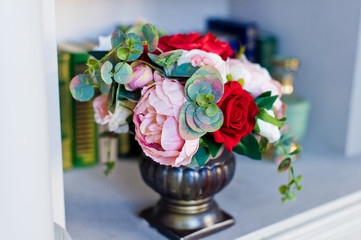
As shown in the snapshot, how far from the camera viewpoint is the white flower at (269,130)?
653 mm

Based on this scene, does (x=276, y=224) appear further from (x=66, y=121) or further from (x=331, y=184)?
(x=66, y=121)

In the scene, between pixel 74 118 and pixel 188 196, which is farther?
pixel 74 118

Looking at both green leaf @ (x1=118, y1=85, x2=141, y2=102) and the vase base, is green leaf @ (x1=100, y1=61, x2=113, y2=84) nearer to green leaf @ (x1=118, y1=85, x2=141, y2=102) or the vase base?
green leaf @ (x1=118, y1=85, x2=141, y2=102)

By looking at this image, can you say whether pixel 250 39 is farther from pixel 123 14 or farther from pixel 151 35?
pixel 151 35

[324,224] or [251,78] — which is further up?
[251,78]

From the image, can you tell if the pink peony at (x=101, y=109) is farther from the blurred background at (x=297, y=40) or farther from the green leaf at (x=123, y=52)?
the blurred background at (x=297, y=40)

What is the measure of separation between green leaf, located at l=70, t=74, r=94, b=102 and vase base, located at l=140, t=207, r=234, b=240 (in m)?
0.23

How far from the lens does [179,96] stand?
0.60m

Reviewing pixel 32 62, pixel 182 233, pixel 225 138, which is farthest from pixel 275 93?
pixel 32 62

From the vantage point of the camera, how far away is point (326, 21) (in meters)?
1.03

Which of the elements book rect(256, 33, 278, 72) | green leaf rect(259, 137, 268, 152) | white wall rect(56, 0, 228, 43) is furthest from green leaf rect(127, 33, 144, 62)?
book rect(256, 33, 278, 72)

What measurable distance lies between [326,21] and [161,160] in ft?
1.89

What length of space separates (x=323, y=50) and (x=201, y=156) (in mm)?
524

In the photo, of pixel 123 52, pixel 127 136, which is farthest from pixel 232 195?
pixel 123 52
